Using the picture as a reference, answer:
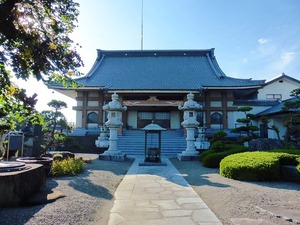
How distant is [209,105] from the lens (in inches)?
863

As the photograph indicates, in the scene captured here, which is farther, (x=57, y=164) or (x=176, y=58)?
(x=176, y=58)

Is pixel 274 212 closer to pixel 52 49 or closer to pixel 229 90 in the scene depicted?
pixel 52 49

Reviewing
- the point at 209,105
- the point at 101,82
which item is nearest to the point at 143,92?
the point at 101,82

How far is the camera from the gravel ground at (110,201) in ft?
12.2

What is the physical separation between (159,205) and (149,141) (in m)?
13.9

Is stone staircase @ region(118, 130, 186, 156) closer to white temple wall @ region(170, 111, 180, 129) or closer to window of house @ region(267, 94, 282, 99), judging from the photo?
A: white temple wall @ region(170, 111, 180, 129)

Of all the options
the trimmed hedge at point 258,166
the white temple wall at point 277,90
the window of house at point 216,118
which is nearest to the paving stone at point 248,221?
the trimmed hedge at point 258,166

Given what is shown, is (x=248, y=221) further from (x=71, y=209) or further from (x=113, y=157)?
(x=113, y=157)

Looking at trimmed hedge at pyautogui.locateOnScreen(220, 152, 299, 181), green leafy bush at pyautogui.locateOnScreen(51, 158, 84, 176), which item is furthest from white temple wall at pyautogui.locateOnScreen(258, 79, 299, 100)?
green leafy bush at pyautogui.locateOnScreen(51, 158, 84, 176)

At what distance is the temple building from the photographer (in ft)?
68.3

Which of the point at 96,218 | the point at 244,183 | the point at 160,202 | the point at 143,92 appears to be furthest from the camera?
the point at 143,92

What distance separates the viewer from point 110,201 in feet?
16.1

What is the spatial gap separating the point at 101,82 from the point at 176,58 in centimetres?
1052

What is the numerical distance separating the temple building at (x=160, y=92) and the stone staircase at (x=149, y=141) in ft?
8.73
